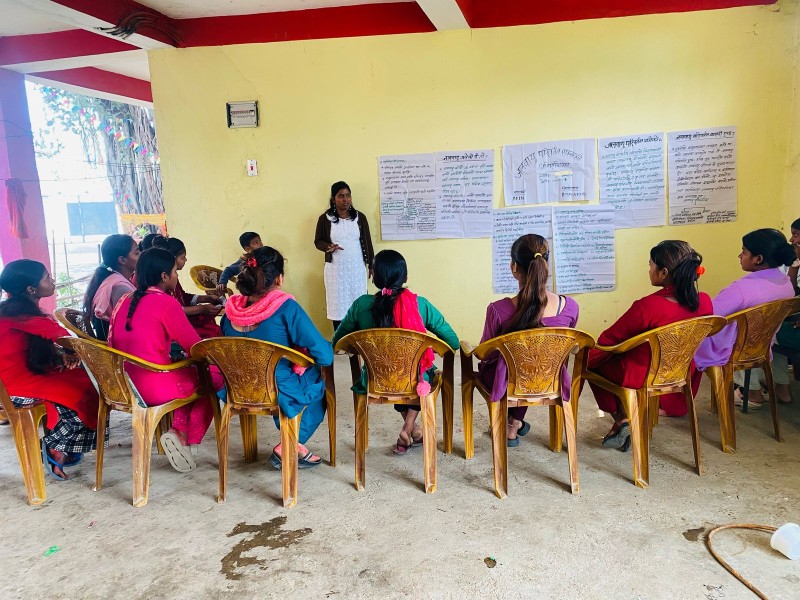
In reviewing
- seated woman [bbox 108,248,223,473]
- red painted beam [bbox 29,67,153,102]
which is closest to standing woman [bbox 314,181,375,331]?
seated woman [bbox 108,248,223,473]

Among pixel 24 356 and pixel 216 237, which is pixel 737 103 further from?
pixel 24 356

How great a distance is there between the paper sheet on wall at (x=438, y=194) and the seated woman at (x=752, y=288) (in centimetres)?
213

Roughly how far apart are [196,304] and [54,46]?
11.7 ft

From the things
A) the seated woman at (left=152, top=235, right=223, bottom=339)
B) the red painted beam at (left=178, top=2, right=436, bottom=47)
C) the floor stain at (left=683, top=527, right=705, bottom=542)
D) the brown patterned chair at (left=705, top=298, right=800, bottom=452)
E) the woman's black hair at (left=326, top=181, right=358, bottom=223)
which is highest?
the red painted beam at (left=178, top=2, right=436, bottom=47)

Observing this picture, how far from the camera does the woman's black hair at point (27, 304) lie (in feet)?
8.38

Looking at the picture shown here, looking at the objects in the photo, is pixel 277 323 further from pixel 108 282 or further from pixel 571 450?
pixel 571 450

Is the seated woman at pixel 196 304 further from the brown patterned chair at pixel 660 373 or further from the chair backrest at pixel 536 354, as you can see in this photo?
the brown patterned chair at pixel 660 373

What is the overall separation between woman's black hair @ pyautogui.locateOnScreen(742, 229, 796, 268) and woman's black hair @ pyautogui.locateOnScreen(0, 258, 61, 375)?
371cm

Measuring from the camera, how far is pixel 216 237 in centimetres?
516

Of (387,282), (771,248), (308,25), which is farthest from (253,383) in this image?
(308,25)

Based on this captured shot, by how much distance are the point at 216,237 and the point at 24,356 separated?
8.95 feet

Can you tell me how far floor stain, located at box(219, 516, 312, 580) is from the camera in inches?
78.9

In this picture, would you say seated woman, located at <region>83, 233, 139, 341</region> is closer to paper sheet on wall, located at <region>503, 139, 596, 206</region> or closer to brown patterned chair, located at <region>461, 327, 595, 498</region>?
brown patterned chair, located at <region>461, 327, 595, 498</region>

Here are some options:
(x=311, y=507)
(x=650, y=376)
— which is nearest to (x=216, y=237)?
(x=311, y=507)
